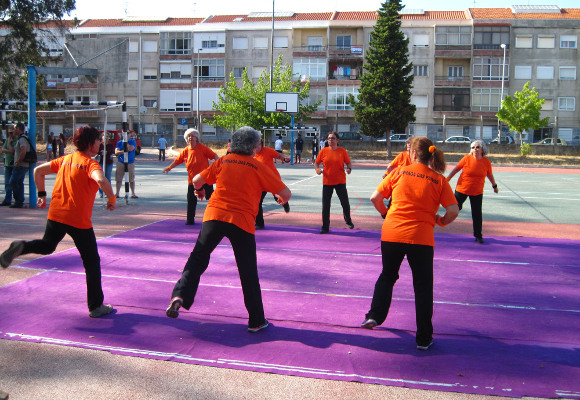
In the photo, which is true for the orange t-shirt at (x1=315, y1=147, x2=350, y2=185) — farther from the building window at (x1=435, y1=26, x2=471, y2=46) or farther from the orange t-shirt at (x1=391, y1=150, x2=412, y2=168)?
the building window at (x1=435, y1=26, x2=471, y2=46)

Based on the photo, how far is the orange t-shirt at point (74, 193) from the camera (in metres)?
5.72

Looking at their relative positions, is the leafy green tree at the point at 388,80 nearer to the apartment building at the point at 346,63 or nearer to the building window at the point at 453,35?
the apartment building at the point at 346,63

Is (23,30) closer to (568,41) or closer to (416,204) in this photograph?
(416,204)

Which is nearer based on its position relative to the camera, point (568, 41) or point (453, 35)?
point (568, 41)

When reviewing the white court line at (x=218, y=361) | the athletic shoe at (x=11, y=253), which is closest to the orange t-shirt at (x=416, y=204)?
the white court line at (x=218, y=361)

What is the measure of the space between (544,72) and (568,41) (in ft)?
12.4

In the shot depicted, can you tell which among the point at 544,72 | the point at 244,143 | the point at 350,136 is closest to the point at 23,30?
the point at 350,136

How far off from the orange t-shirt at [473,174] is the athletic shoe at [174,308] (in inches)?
262

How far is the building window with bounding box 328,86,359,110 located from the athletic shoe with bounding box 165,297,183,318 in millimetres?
56420

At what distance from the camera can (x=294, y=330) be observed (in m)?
5.68

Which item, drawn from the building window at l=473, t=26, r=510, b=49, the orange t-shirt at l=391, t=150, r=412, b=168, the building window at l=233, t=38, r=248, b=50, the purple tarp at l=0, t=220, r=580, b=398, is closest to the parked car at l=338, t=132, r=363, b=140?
the building window at l=233, t=38, r=248, b=50

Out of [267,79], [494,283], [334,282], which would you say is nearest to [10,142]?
[334,282]

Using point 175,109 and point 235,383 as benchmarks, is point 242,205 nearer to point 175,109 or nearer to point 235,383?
point 235,383

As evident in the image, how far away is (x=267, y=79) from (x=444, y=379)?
50.6m
